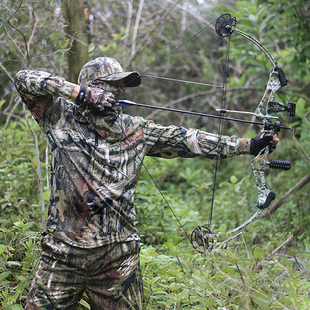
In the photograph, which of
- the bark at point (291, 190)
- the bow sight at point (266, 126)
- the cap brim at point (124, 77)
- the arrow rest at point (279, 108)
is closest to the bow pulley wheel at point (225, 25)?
the bow sight at point (266, 126)

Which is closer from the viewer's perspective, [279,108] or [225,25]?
[279,108]

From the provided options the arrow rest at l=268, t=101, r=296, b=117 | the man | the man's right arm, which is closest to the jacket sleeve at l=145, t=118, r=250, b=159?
the man

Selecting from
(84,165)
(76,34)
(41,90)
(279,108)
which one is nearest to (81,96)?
(41,90)

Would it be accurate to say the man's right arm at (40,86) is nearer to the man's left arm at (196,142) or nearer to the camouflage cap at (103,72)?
the camouflage cap at (103,72)

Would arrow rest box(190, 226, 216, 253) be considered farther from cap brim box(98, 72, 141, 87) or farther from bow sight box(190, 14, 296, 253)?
cap brim box(98, 72, 141, 87)

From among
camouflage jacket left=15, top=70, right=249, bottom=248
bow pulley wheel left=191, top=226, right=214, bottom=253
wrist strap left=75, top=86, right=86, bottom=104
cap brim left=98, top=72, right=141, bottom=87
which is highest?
cap brim left=98, top=72, right=141, bottom=87

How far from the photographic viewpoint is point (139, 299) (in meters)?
2.06

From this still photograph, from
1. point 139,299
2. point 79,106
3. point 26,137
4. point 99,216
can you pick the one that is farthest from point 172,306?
point 26,137

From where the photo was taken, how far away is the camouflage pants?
1.89 metres

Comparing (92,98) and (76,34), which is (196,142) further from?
(76,34)

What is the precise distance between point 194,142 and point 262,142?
0.47 m

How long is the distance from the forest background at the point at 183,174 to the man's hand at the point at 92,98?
1.07 m

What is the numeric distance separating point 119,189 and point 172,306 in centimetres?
92

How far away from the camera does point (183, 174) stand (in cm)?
551
